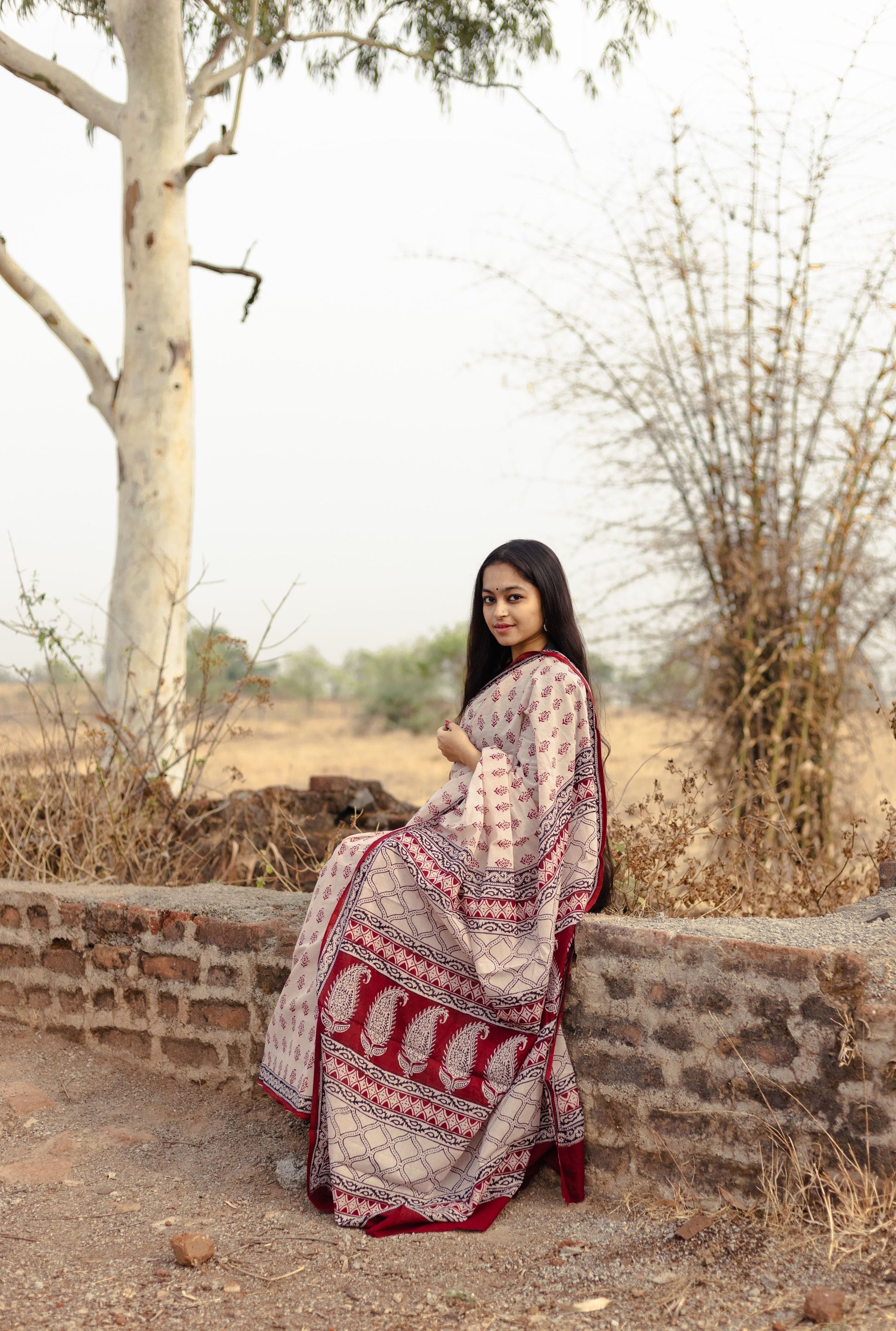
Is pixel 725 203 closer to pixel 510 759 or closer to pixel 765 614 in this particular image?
pixel 765 614

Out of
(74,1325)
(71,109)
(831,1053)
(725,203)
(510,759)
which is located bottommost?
(74,1325)

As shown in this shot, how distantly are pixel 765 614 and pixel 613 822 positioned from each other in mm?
2497

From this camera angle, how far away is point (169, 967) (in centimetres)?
358

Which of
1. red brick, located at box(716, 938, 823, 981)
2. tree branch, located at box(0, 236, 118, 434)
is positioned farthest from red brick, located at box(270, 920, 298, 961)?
tree branch, located at box(0, 236, 118, 434)

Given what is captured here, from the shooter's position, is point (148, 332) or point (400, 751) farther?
point (400, 751)

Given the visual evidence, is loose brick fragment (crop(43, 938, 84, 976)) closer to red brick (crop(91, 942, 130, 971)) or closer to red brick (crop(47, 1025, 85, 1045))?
red brick (crop(91, 942, 130, 971))

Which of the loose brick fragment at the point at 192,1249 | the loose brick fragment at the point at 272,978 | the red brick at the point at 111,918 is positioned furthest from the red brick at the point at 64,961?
the loose brick fragment at the point at 192,1249

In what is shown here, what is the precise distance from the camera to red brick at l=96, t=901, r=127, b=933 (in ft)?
12.1

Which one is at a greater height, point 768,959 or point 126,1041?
point 768,959

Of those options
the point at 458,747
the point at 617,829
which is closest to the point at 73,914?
the point at 458,747

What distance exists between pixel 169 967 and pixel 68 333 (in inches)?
152

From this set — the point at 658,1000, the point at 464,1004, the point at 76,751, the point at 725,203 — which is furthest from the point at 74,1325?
the point at 725,203

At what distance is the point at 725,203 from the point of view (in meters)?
5.69

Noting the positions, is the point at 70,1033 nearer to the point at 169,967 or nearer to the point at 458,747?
the point at 169,967
